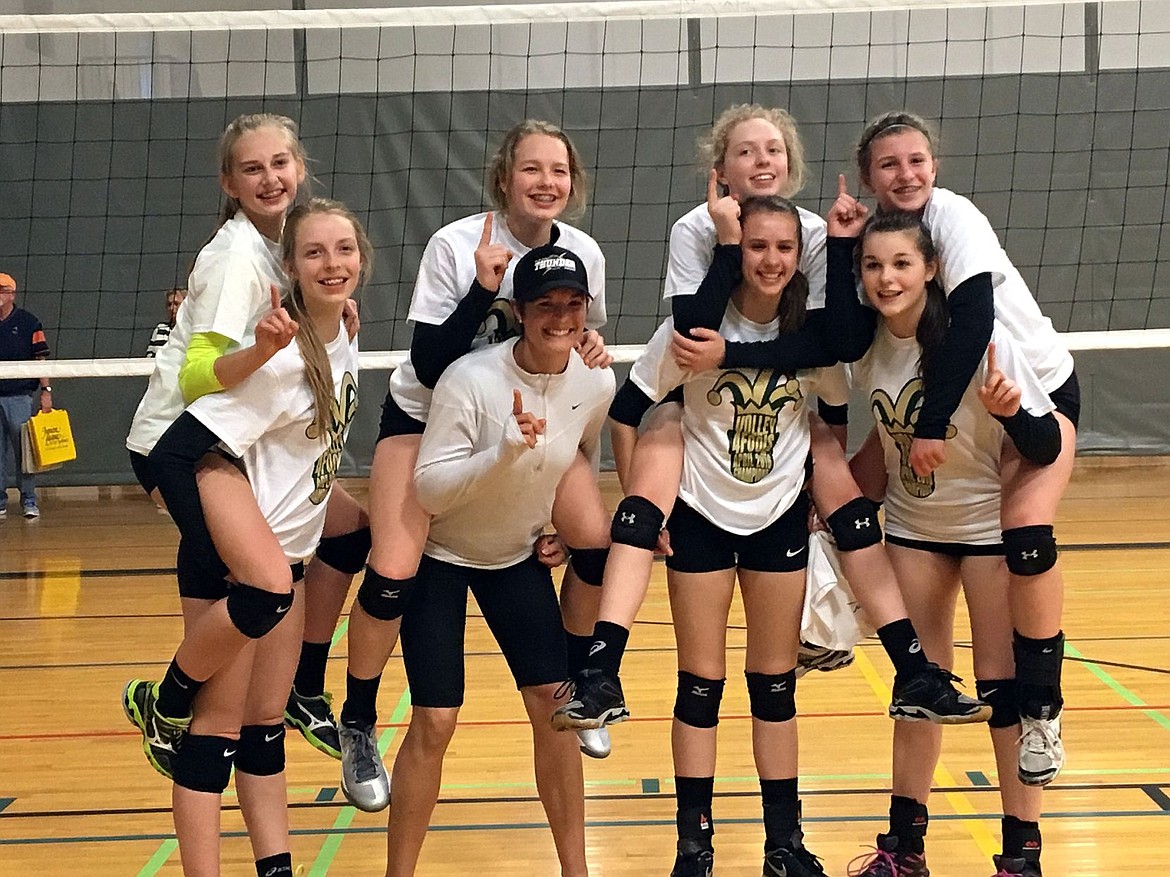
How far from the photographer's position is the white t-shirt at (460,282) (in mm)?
3271

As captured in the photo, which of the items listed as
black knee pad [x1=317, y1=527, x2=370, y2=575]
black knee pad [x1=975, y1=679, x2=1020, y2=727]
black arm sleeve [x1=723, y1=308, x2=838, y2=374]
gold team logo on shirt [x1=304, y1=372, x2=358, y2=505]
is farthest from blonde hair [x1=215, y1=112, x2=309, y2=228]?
black knee pad [x1=975, y1=679, x2=1020, y2=727]

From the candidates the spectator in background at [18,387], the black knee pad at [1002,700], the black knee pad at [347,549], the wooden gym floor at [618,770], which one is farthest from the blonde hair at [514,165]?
the spectator in background at [18,387]

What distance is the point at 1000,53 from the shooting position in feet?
32.8

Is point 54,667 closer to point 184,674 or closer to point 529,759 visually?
point 529,759

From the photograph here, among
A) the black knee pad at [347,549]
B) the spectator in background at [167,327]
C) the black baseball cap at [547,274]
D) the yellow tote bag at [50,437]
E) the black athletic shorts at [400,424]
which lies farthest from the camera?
the yellow tote bag at [50,437]

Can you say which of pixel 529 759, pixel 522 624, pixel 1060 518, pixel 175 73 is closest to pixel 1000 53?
pixel 1060 518

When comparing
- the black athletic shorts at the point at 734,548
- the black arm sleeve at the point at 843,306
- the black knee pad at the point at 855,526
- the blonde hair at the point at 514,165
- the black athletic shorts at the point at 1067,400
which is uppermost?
the blonde hair at the point at 514,165

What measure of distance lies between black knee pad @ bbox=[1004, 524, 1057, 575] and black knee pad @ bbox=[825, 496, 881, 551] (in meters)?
0.32

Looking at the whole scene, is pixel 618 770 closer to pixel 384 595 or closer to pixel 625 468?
pixel 625 468

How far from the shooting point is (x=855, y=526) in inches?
128

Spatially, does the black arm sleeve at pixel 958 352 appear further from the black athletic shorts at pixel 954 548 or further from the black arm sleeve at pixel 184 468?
the black arm sleeve at pixel 184 468

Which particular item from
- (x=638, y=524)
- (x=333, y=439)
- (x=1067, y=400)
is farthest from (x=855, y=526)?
(x=333, y=439)

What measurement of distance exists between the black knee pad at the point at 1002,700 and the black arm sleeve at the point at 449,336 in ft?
5.20

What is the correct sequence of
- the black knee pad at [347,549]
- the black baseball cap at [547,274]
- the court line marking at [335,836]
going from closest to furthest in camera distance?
the black baseball cap at [547,274], the black knee pad at [347,549], the court line marking at [335,836]
